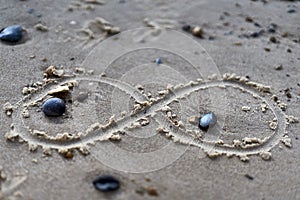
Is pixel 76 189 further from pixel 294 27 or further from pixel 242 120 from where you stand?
pixel 294 27

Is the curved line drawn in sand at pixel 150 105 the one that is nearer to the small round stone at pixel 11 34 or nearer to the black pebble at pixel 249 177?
the black pebble at pixel 249 177

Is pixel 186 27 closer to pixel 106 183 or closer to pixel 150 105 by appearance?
pixel 150 105

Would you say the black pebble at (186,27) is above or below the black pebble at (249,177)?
above

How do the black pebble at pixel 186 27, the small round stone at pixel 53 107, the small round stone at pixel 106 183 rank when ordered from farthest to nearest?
1. the black pebble at pixel 186 27
2. the small round stone at pixel 53 107
3. the small round stone at pixel 106 183

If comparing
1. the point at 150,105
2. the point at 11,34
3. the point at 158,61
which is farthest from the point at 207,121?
the point at 11,34

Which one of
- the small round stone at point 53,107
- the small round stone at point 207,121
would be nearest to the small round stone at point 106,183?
the small round stone at point 53,107

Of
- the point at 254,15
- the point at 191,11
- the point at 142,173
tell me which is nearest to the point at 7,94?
the point at 142,173

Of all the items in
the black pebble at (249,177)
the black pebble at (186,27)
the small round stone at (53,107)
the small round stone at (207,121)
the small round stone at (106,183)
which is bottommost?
the black pebble at (249,177)

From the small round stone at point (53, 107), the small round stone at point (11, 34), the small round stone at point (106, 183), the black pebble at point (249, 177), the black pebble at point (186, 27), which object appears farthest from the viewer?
the black pebble at point (186, 27)
